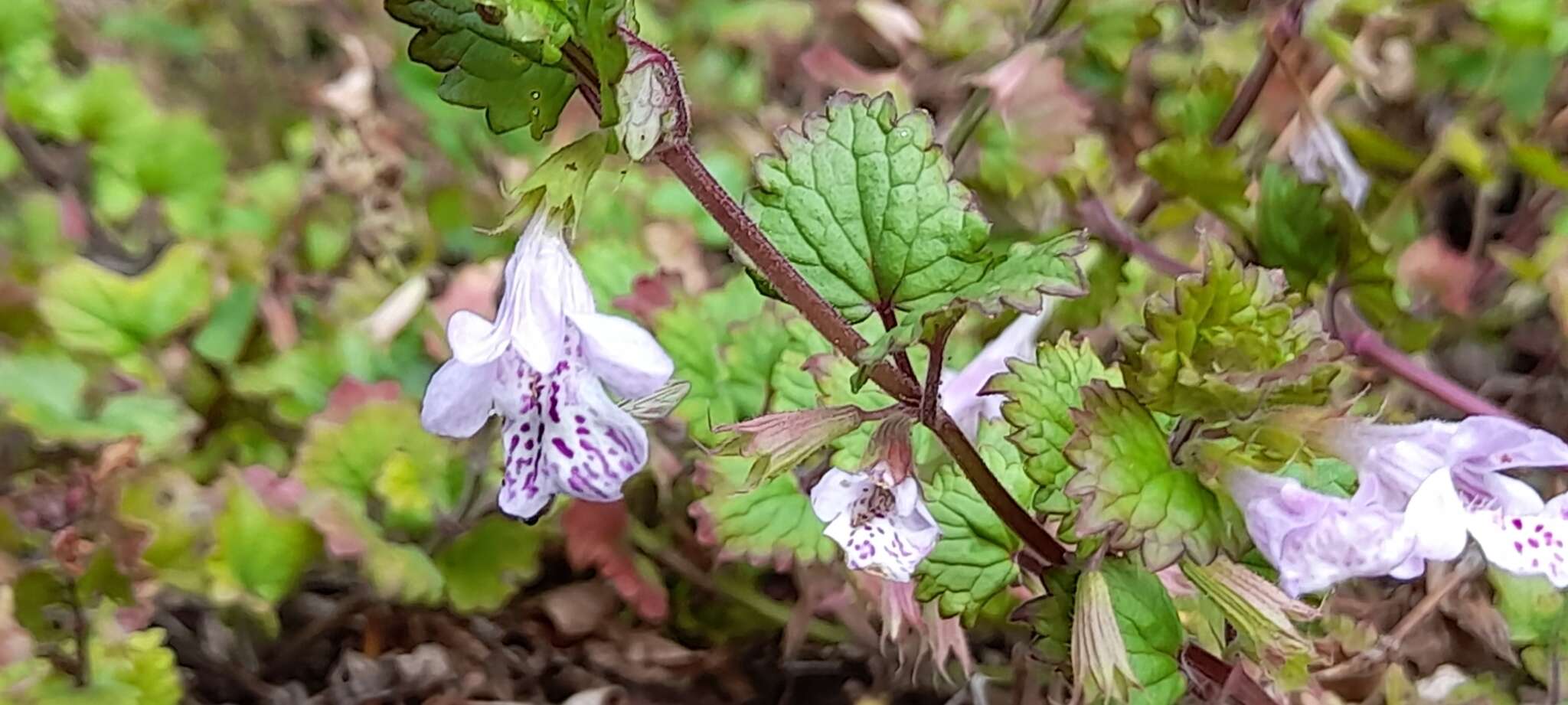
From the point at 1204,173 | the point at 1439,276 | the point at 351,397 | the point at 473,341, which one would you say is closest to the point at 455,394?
the point at 473,341

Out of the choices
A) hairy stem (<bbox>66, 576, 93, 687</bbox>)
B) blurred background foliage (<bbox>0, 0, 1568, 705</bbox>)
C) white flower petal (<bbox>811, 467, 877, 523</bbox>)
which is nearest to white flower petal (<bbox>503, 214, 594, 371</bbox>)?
white flower petal (<bbox>811, 467, 877, 523</bbox>)

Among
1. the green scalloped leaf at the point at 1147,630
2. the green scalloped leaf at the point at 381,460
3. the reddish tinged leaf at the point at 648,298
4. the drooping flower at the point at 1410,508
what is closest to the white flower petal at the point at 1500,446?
the drooping flower at the point at 1410,508

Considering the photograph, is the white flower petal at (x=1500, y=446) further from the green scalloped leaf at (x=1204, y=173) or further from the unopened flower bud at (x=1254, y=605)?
the green scalloped leaf at (x=1204, y=173)

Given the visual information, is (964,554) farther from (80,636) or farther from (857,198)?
(80,636)

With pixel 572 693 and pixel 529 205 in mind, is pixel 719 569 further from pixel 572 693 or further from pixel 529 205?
pixel 529 205

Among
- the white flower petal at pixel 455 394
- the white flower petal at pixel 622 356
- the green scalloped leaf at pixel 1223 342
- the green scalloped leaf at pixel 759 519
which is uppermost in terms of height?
the white flower petal at pixel 455 394

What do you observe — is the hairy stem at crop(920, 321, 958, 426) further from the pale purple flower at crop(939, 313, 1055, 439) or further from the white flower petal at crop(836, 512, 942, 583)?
the pale purple flower at crop(939, 313, 1055, 439)

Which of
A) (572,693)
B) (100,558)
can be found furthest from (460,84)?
(572,693)
